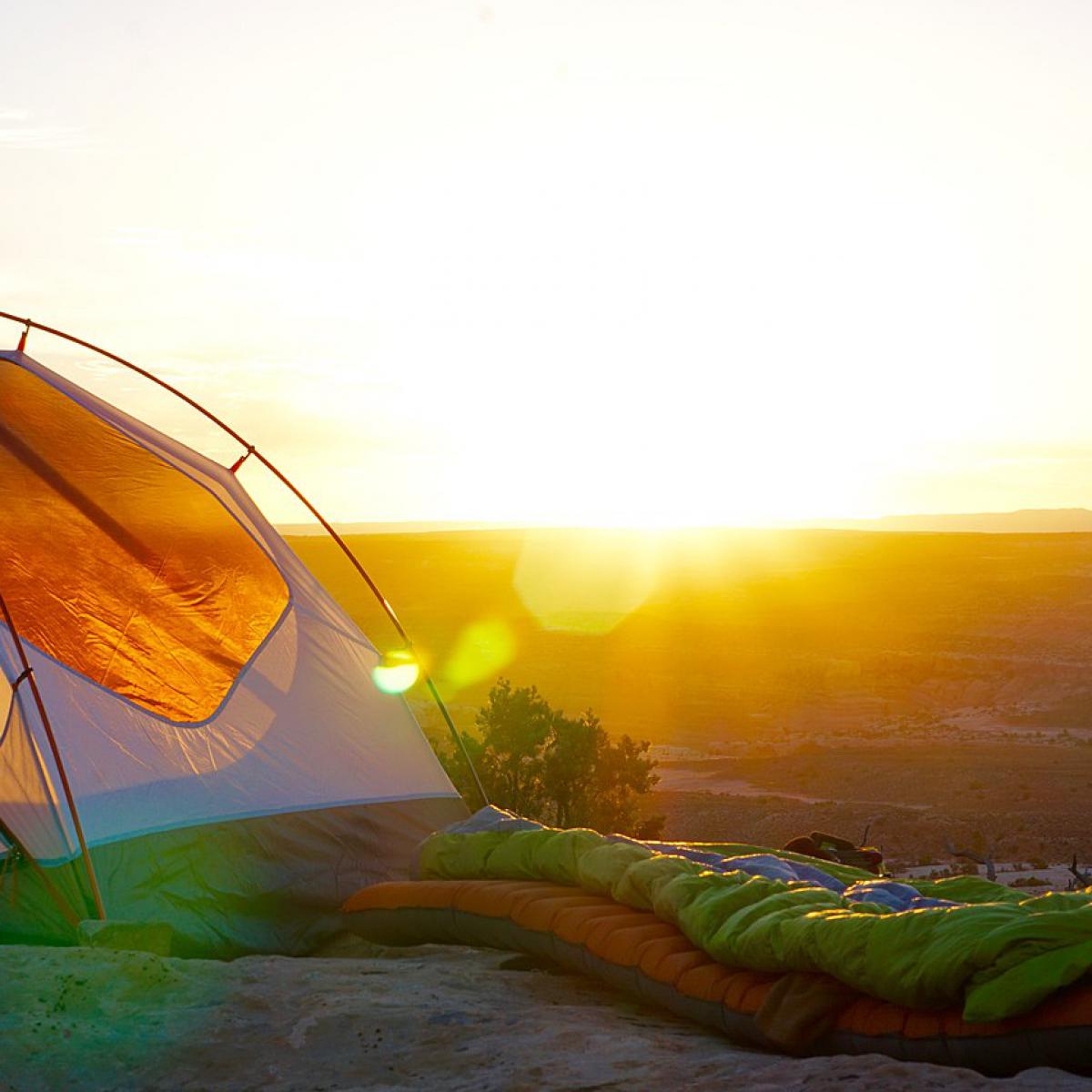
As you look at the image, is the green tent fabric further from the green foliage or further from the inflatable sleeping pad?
the green foliage

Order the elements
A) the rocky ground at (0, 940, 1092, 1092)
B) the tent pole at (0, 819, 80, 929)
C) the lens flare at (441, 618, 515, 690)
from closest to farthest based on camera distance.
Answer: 1. the rocky ground at (0, 940, 1092, 1092)
2. the tent pole at (0, 819, 80, 929)
3. the lens flare at (441, 618, 515, 690)

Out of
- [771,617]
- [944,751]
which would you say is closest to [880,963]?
[944,751]

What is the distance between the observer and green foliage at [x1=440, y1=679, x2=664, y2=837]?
16109 millimetres

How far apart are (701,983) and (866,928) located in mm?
890

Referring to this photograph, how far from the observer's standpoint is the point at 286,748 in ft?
29.4

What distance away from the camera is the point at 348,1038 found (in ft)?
17.6

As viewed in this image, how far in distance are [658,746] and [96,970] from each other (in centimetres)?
2807

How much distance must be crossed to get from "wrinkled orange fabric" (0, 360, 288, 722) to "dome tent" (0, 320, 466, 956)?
14mm

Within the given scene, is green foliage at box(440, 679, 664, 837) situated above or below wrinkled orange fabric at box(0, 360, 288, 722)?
below

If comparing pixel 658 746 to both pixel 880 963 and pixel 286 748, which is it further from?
pixel 880 963

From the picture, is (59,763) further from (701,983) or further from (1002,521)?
(1002,521)

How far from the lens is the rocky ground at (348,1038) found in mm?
4613

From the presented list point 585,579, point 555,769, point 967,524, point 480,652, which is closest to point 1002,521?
point 967,524

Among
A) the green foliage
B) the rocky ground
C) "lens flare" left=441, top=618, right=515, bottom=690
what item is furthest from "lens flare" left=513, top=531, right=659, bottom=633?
the rocky ground
